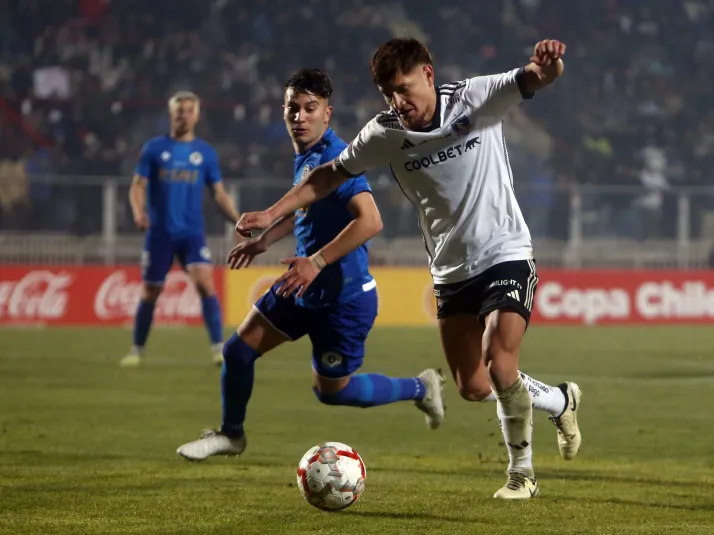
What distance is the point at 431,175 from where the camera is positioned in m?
5.26

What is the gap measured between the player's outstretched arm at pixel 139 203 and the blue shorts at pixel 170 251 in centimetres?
29

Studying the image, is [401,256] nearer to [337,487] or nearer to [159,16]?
[159,16]

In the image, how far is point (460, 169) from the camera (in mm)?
5234

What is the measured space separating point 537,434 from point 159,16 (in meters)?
17.5

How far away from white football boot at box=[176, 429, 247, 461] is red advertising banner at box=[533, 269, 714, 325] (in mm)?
13644

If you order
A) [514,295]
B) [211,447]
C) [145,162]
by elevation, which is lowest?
[211,447]

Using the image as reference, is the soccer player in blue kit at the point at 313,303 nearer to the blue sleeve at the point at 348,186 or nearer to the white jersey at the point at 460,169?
the blue sleeve at the point at 348,186

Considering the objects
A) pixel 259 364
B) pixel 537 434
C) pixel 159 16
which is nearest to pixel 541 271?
pixel 259 364

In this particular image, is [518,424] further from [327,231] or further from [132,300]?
[132,300]

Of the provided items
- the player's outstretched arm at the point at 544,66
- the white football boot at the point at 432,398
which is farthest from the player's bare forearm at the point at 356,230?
the white football boot at the point at 432,398

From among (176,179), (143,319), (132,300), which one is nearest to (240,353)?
(143,319)

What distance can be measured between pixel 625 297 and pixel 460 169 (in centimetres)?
1526

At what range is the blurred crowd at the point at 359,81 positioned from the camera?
69.7 feet

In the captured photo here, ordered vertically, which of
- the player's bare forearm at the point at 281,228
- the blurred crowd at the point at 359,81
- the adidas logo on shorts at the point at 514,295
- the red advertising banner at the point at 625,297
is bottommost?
the red advertising banner at the point at 625,297
